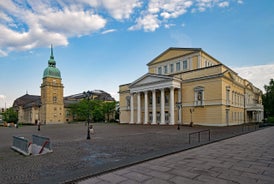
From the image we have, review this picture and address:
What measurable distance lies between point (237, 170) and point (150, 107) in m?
42.7

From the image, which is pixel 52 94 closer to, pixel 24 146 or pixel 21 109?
pixel 21 109

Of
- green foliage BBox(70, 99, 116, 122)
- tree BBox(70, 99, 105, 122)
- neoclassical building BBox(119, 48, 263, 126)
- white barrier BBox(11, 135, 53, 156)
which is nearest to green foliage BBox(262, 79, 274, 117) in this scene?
neoclassical building BBox(119, 48, 263, 126)

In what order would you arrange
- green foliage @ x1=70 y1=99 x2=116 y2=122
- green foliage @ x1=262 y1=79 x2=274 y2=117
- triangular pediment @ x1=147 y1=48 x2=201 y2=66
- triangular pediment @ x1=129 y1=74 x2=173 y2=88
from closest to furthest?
triangular pediment @ x1=129 y1=74 x2=173 y2=88 < triangular pediment @ x1=147 y1=48 x2=201 y2=66 < green foliage @ x1=262 y1=79 x2=274 y2=117 < green foliage @ x1=70 y1=99 x2=116 y2=122

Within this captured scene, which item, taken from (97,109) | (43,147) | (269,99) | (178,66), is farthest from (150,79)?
(269,99)

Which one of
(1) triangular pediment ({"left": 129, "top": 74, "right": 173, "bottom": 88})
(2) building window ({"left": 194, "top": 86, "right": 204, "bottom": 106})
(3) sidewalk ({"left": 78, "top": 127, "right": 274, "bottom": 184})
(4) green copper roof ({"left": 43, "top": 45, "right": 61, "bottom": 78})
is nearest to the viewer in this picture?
(3) sidewalk ({"left": 78, "top": 127, "right": 274, "bottom": 184})

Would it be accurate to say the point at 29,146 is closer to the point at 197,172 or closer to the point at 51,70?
the point at 197,172

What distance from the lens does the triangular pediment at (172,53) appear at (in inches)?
1861

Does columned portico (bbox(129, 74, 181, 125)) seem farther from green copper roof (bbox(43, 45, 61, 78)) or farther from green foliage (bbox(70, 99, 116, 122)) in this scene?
green copper roof (bbox(43, 45, 61, 78))

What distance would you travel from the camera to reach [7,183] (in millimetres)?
6055

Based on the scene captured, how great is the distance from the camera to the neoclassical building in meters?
38.6

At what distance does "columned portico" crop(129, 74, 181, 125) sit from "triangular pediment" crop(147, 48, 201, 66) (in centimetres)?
847

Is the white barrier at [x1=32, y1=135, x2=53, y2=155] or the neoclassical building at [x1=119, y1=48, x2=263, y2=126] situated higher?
the neoclassical building at [x1=119, y1=48, x2=263, y2=126]

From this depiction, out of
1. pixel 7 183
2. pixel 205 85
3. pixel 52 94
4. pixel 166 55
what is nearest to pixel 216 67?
pixel 205 85

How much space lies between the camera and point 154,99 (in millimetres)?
46312
